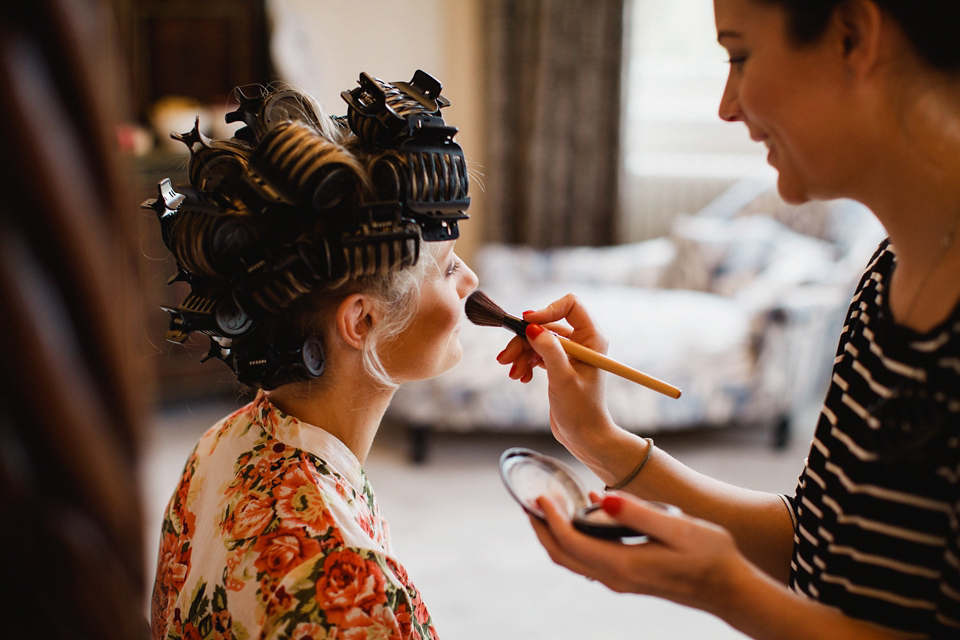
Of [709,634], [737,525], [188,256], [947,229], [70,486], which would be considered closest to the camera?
[70,486]

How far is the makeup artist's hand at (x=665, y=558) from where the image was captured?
0.75 metres

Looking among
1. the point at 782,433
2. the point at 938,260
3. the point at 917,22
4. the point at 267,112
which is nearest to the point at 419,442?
the point at 782,433

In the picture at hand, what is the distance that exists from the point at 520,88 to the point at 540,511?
4156 mm

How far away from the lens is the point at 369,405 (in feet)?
3.63

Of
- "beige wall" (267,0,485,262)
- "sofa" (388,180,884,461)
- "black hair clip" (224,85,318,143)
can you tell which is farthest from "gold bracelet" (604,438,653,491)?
"beige wall" (267,0,485,262)

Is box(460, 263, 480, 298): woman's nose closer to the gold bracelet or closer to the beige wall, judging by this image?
A: the gold bracelet

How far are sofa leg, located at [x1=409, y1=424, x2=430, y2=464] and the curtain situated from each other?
1.88m

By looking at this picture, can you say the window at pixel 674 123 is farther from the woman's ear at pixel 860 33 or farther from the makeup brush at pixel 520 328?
the woman's ear at pixel 860 33

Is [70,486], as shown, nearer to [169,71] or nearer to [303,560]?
[303,560]

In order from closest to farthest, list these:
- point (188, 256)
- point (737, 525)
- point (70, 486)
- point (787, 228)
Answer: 1. point (70, 486)
2. point (188, 256)
3. point (737, 525)
4. point (787, 228)

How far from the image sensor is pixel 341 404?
107 cm

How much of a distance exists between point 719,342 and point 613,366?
2.27 meters

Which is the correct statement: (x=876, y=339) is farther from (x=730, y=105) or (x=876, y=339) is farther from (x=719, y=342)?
(x=719, y=342)

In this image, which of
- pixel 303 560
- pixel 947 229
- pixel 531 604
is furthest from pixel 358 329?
pixel 531 604
